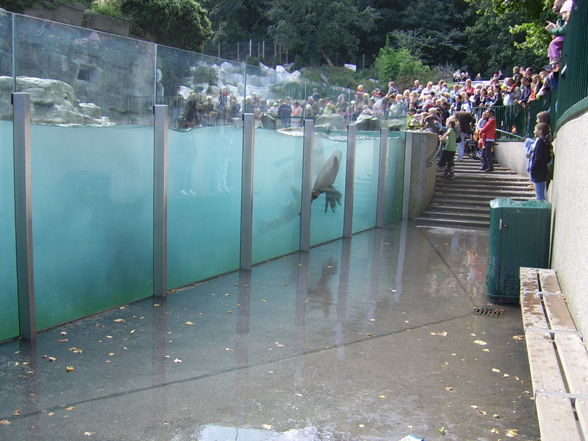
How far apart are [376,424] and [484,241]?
8.32m

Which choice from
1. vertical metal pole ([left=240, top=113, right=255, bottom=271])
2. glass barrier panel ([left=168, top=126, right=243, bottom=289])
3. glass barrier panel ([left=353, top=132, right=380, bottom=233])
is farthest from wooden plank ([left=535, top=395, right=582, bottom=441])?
glass barrier panel ([left=353, top=132, right=380, bottom=233])

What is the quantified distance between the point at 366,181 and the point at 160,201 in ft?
21.1

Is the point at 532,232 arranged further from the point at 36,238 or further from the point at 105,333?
the point at 36,238

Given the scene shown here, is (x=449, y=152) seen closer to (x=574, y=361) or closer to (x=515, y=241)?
(x=515, y=241)

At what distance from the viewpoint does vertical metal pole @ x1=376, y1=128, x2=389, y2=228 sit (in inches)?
511

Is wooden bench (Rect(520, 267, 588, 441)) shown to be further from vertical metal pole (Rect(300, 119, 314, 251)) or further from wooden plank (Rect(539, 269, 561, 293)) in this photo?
vertical metal pole (Rect(300, 119, 314, 251))

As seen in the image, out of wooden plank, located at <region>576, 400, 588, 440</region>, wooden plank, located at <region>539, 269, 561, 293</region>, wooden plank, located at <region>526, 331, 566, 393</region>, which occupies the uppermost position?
wooden plank, located at <region>576, 400, 588, 440</region>

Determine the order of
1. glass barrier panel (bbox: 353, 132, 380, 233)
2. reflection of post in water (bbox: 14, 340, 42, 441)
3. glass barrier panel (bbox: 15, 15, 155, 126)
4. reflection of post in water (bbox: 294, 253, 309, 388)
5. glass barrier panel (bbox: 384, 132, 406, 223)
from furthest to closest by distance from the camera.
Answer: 1. glass barrier panel (bbox: 384, 132, 406, 223)
2. glass barrier panel (bbox: 353, 132, 380, 233)
3. glass barrier panel (bbox: 15, 15, 155, 126)
4. reflection of post in water (bbox: 294, 253, 309, 388)
5. reflection of post in water (bbox: 14, 340, 42, 441)

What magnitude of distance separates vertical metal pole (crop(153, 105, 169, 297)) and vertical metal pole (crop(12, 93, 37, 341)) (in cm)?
159

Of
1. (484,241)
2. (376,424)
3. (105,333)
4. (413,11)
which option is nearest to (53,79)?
(105,333)

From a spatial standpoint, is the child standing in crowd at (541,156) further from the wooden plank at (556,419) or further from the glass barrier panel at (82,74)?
the wooden plank at (556,419)

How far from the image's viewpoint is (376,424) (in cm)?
409

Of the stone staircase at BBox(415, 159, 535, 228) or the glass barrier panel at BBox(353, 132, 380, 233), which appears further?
the stone staircase at BBox(415, 159, 535, 228)

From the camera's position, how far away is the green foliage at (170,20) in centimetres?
3281
